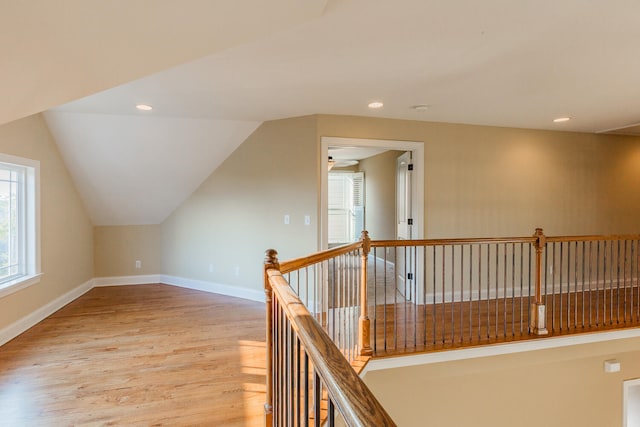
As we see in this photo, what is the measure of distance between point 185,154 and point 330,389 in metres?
4.45

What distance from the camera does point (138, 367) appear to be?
2.90 metres

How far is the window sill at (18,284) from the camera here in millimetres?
3293

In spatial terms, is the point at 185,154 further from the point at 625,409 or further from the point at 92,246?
the point at 625,409

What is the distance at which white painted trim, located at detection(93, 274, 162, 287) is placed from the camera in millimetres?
5480

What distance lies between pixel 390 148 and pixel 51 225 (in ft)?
13.7

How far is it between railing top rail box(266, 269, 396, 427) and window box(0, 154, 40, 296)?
376cm

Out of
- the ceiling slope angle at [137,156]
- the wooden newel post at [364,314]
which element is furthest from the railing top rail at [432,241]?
the ceiling slope angle at [137,156]

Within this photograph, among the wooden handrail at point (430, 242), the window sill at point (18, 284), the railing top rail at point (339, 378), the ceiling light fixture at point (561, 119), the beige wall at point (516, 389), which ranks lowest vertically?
the beige wall at point (516, 389)

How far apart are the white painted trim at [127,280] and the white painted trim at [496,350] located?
406 cm

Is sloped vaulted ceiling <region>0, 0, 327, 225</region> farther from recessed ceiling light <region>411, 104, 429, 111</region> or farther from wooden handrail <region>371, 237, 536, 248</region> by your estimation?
recessed ceiling light <region>411, 104, 429, 111</region>

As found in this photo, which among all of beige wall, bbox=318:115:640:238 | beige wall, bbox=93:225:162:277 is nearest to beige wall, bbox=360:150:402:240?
beige wall, bbox=318:115:640:238

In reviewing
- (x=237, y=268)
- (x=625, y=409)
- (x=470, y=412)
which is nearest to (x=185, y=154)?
(x=237, y=268)

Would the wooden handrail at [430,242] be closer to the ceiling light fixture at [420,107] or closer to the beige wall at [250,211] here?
the beige wall at [250,211]

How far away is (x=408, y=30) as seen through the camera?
2.08 metres
